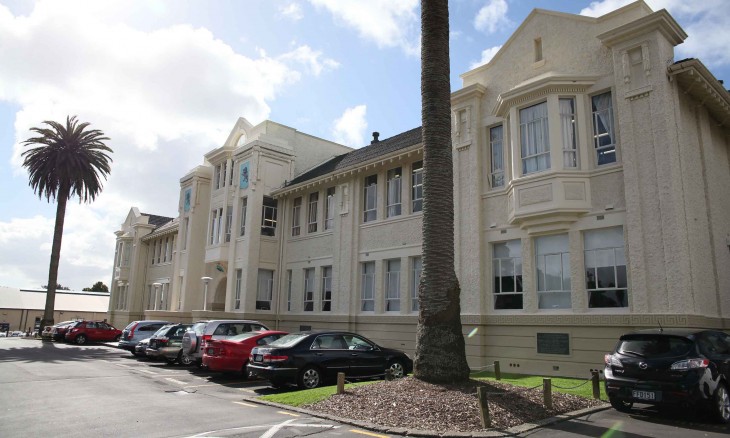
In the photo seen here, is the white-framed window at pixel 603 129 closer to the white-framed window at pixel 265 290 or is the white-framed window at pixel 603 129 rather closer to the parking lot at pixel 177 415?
the parking lot at pixel 177 415

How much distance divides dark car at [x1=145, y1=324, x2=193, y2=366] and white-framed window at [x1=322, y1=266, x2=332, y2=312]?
250 inches

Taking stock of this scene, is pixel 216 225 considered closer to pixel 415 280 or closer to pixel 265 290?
pixel 265 290

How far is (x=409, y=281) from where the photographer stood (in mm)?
20828

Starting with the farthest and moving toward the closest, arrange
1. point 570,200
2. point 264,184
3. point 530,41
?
point 264,184 → point 530,41 → point 570,200

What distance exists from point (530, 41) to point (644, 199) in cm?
670

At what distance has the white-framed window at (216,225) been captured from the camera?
31.2 m

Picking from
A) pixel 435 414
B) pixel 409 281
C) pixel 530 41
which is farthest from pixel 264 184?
pixel 435 414

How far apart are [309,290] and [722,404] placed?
19.4 m

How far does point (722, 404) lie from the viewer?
29.1 ft

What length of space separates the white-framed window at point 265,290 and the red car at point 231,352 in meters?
11.7

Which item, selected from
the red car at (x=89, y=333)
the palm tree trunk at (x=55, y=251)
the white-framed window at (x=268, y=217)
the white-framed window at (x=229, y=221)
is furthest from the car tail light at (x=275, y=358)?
the palm tree trunk at (x=55, y=251)

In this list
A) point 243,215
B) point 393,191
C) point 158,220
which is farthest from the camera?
point 158,220

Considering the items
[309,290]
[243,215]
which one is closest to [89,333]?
[243,215]

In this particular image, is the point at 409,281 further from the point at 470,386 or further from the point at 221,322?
the point at 470,386
